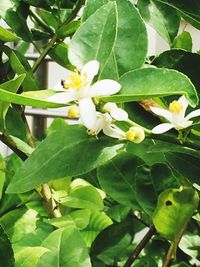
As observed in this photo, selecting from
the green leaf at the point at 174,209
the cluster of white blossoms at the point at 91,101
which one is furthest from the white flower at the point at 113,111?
the green leaf at the point at 174,209

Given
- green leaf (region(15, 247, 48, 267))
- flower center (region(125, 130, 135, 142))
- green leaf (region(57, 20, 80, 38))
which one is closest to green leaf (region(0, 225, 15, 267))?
green leaf (region(15, 247, 48, 267))

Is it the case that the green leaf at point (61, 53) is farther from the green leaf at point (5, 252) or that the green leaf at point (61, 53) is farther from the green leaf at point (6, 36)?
the green leaf at point (5, 252)

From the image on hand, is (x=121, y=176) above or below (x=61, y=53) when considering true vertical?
below

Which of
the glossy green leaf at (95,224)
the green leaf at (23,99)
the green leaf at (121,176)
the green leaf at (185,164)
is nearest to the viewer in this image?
the green leaf at (23,99)

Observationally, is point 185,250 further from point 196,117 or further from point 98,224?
point 196,117

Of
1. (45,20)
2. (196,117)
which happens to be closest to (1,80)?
(45,20)

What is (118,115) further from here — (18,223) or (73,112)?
(18,223)

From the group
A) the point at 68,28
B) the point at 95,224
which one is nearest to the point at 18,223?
the point at 95,224

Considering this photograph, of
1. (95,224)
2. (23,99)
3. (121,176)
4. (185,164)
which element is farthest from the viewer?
(95,224)
